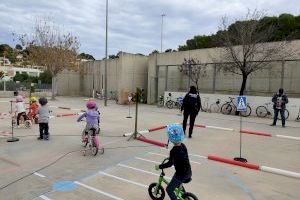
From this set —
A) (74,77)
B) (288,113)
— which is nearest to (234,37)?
(288,113)

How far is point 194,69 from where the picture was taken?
22594mm

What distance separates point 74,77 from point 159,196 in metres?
32.2

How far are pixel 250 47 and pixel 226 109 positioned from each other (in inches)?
162

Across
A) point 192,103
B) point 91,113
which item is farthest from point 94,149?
point 192,103

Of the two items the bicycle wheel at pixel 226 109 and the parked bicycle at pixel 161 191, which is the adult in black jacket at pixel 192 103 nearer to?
the parked bicycle at pixel 161 191

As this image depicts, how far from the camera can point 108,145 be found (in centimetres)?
955

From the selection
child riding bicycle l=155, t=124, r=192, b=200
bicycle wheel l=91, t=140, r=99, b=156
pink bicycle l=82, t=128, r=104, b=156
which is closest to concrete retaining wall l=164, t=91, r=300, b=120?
pink bicycle l=82, t=128, r=104, b=156

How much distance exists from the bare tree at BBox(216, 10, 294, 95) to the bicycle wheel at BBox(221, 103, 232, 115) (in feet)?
4.18

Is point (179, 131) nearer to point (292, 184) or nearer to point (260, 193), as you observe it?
point (260, 193)

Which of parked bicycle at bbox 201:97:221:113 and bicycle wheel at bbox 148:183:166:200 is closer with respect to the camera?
bicycle wheel at bbox 148:183:166:200

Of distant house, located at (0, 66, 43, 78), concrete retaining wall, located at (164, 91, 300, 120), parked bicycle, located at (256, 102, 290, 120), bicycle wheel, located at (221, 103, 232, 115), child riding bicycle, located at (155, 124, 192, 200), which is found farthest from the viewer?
distant house, located at (0, 66, 43, 78)

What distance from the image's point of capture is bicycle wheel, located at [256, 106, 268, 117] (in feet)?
60.4

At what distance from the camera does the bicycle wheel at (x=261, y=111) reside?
60.4ft

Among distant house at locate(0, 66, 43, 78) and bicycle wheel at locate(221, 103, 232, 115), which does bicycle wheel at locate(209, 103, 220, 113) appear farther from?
distant house at locate(0, 66, 43, 78)
